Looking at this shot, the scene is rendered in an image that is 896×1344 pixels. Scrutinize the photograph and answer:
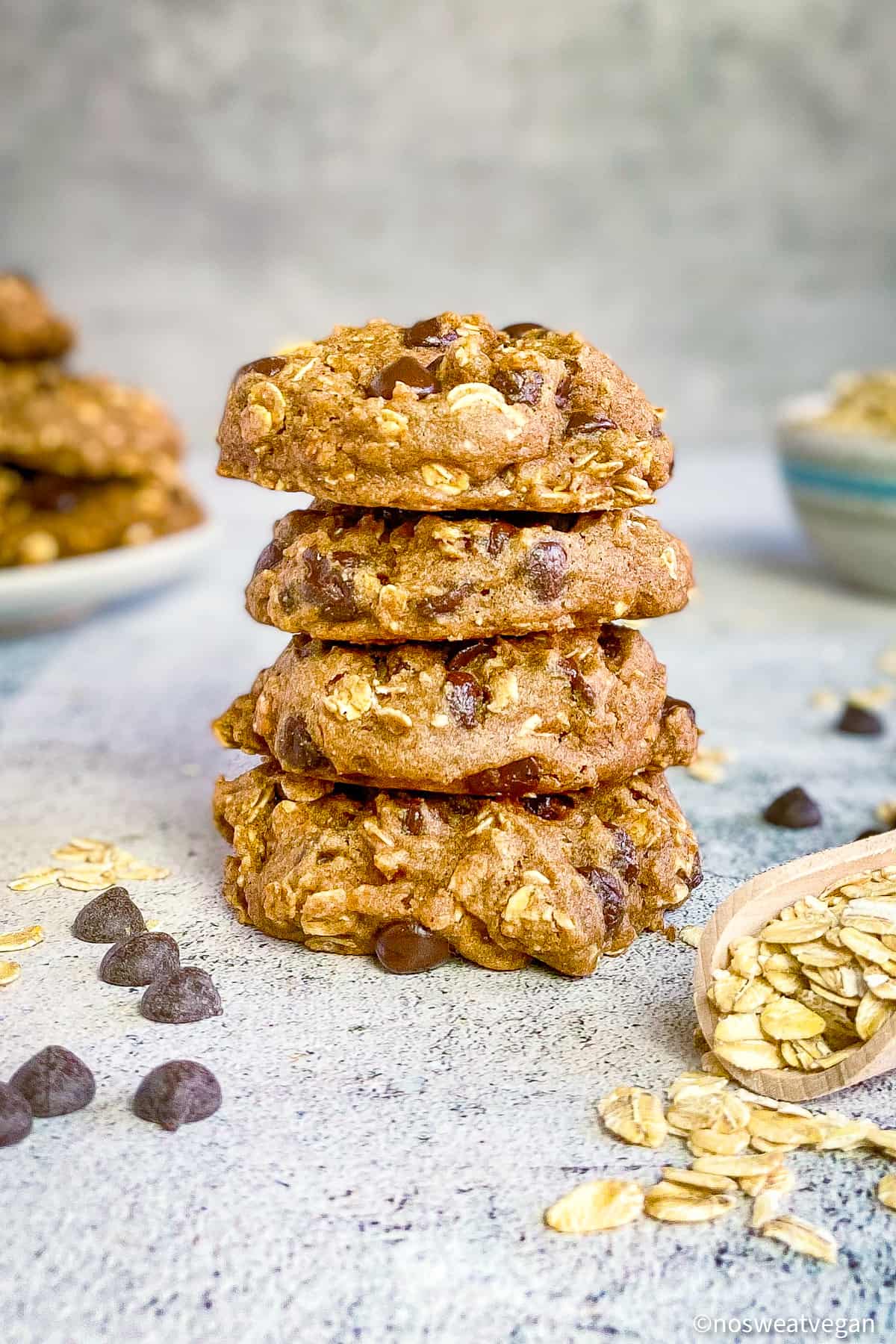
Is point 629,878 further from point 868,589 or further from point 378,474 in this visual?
point 868,589

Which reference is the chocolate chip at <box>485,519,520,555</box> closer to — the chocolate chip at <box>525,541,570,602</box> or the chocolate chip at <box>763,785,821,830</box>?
the chocolate chip at <box>525,541,570,602</box>

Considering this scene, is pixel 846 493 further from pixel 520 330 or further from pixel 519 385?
pixel 519 385

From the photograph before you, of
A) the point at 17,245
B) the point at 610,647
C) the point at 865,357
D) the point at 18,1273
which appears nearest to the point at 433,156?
the point at 17,245

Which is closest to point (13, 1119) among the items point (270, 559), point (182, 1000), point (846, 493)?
point (182, 1000)

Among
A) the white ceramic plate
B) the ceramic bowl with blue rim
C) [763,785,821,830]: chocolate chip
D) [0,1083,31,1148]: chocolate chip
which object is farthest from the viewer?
the ceramic bowl with blue rim

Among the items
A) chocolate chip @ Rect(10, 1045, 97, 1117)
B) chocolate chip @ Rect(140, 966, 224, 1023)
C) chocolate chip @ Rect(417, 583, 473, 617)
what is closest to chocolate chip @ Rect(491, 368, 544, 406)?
chocolate chip @ Rect(417, 583, 473, 617)

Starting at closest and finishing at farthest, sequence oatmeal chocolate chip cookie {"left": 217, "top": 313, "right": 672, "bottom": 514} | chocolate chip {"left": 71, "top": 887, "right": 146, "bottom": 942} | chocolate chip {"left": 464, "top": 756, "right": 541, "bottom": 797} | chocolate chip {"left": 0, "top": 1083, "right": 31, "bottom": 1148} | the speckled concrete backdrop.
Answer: chocolate chip {"left": 0, "top": 1083, "right": 31, "bottom": 1148}
oatmeal chocolate chip cookie {"left": 217, "top": 313, "right": 672, "bottom": 514}
chocolate chip {"left": 464, "top": 756, "right": 541, "bottom": 797}
chocolate chip {"left": 71, "top": 887, "right": 146, "bottom": 942}
the speckled concrete backdrop

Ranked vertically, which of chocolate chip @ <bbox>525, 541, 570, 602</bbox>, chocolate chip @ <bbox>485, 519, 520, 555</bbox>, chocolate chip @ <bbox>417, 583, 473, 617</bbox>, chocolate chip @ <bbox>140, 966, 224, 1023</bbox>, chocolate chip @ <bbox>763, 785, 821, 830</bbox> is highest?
chocolate chip @ <bbox>485, 519, 520, 555</bbox>
